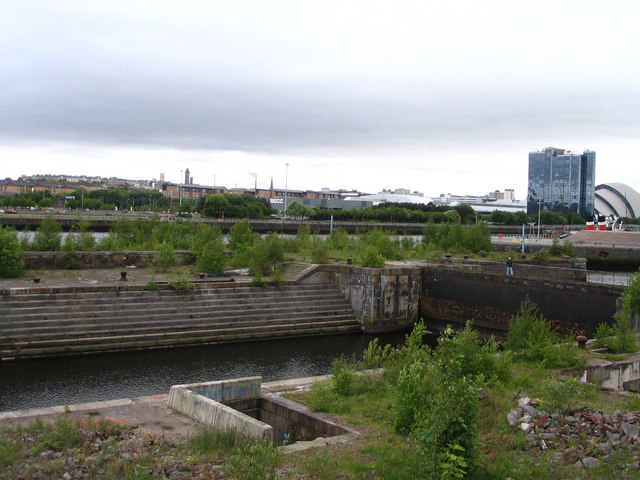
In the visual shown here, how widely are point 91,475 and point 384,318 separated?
83.4 feet

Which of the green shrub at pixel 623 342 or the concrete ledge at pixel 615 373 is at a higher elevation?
the green shrub at pixel 623 342

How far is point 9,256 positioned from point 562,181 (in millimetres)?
174867

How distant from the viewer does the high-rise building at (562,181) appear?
586 ft

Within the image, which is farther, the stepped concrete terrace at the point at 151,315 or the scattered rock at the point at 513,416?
the stepped concrete terrace at the point at 151,315

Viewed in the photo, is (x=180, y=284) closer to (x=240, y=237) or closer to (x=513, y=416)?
(x=240, y=237)

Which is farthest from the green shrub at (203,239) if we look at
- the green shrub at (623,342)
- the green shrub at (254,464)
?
the green shrub at (254,464)

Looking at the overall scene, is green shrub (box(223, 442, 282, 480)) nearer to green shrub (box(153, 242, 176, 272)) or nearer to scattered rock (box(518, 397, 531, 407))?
scattered rock (box(518, 397, 531, 407))

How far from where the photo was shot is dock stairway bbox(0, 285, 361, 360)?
2503 cm

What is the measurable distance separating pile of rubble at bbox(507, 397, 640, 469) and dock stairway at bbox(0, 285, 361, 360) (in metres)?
18.2

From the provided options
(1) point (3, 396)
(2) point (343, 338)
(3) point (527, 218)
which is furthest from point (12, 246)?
(3) point (527, 218)

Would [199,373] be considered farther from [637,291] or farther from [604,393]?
[637,291]

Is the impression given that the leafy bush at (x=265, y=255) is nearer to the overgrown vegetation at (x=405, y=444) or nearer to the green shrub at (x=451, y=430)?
the overgrown vegetation at (x=405, y=444)

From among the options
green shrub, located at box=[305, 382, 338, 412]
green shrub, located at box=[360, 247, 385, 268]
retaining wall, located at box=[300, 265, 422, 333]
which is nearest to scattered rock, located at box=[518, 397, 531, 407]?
green shrub, located at box=[305, 382, 338, 412]

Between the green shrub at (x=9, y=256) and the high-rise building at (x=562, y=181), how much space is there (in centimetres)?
16704
